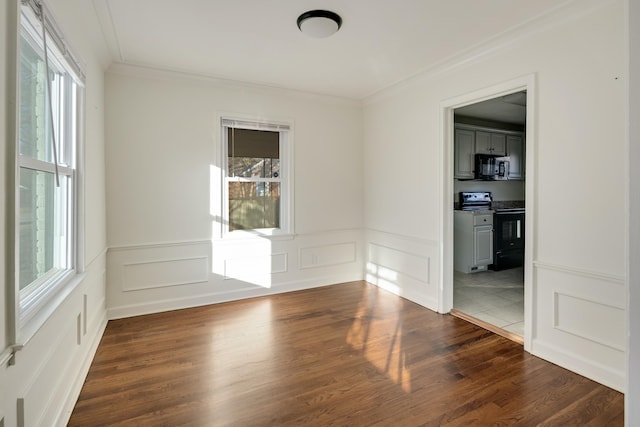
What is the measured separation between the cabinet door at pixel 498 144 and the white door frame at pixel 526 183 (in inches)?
106

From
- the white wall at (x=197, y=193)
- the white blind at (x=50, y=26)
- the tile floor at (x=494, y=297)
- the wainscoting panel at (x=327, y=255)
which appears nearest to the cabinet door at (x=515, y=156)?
the tile floor at (x=494, y=297)

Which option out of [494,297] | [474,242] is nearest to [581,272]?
[494,297]

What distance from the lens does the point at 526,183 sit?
2699 mm

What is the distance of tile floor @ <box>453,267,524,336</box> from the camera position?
3.38 m

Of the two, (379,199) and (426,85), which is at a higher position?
(426,85)

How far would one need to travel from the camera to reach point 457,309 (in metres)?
3.66

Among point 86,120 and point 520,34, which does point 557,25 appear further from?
point 86,120

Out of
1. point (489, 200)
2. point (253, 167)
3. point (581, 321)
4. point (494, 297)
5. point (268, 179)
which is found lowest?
point (494, 297)

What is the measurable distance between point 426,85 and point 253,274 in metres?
2.87

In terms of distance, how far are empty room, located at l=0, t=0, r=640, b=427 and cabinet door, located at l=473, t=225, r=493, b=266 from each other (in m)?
0.41

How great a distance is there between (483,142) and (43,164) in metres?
5.66

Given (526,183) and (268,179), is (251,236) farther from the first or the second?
(526,183)

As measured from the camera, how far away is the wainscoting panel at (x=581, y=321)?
221 centimetres

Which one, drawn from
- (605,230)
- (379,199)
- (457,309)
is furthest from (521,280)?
(605,230)
